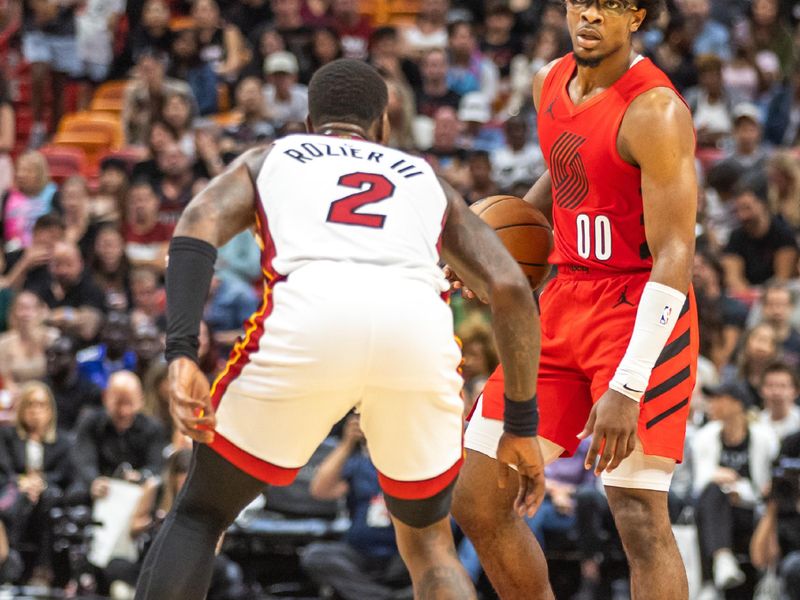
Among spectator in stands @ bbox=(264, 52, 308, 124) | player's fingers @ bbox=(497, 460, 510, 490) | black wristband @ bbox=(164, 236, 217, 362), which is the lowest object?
spectator in stands @ bbox=(264, 52, 308, 124)

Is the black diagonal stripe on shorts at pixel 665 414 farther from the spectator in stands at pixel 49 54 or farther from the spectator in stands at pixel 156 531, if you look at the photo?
the spectator in stands at pixel 49 54

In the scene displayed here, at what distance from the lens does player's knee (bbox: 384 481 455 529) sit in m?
4.10

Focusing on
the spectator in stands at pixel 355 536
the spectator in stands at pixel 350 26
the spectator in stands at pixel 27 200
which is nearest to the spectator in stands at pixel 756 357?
the spectator in stands at pixel 355 536

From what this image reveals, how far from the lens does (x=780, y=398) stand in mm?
8578

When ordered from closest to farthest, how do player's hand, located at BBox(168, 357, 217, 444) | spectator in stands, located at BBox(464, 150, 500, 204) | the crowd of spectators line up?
player's hand, located at BBox(168, 357, 217, 444)
the crowd of spectators
spectator in stands, located at BBox(464, 150, 500, 204)

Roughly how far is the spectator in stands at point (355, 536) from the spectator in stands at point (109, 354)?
203 cm

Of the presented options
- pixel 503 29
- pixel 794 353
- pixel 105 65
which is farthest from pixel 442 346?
pixel 105 65

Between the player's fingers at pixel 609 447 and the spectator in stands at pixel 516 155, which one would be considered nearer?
the player's fingers at pixel 609 447

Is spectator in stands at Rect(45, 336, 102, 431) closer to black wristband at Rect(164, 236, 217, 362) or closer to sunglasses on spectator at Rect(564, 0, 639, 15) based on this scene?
sunglasses on spectator at Rect(564, 0, 639, 15)

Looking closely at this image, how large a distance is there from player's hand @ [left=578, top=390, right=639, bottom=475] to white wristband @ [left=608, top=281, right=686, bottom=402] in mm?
35

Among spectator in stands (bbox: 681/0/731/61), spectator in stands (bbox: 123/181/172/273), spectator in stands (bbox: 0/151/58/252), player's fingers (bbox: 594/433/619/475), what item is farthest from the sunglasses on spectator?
spectator in stands (bbox: 681/0/731/61)

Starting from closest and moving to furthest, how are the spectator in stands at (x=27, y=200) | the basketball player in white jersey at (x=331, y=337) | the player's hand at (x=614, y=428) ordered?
the basketball player in white jersey at (x=331, y=337) < the player's hand at (x=614, y=428) < the spectator in stands at (x=27, y=200)

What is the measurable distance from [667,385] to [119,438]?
17.0 ft

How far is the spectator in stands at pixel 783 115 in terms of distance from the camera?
42.0 ft
